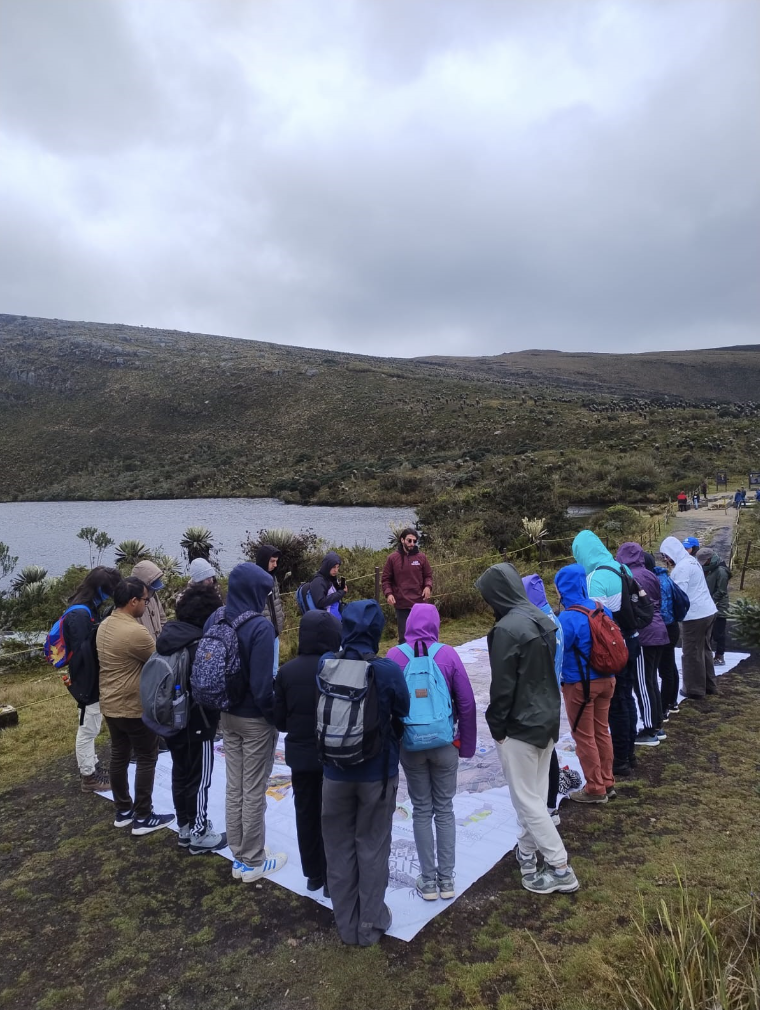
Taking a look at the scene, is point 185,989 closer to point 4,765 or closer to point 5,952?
point 5,952

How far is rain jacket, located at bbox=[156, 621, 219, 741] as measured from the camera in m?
3.37

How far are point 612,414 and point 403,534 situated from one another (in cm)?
3930

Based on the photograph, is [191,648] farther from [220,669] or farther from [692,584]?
[692,584]

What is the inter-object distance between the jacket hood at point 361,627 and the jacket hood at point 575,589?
1.45 metres

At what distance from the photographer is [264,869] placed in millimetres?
3385

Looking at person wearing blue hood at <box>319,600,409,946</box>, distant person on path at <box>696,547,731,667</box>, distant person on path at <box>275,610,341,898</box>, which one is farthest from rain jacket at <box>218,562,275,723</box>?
distant person on path at <box>696,547,731,667</box>

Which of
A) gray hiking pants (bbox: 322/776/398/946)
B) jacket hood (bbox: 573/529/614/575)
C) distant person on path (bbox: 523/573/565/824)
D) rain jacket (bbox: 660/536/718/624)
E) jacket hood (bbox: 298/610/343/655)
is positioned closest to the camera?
gray hiking pants (bbox: 322/776/398/946)

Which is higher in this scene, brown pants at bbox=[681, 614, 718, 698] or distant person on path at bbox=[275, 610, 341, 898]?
distant person on path at bbox=[275, 610, 341, 898]

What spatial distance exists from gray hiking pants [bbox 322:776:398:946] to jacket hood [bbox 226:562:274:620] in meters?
0.92

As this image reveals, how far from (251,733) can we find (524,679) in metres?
1.39

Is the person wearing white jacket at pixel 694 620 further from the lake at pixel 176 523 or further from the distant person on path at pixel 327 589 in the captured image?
the lake at pixel 176 523

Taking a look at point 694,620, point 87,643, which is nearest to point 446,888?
point 87,643

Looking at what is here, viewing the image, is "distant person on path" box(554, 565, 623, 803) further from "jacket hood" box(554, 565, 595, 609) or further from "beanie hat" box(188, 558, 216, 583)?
"beanie hat" box(188, 558, 216, 583)

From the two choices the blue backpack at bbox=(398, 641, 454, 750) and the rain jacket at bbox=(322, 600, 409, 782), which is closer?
the rain jacket at bbox=(322, 600, 409, 782)
